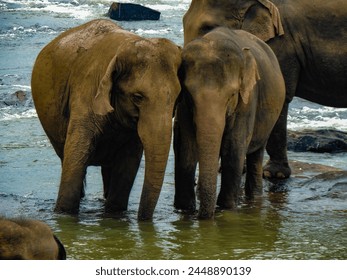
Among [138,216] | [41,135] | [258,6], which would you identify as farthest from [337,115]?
[138,216]

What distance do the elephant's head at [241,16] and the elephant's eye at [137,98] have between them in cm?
311

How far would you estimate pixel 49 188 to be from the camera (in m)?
13.6

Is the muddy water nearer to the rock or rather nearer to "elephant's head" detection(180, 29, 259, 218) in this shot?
"elephant's head" detection(180, 29, 259, 218)

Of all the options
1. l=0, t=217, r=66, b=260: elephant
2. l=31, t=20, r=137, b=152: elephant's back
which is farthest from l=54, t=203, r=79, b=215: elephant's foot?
l=0, t=217, r=66, b=260: elephant

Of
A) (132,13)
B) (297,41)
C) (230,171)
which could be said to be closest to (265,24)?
(297,41)

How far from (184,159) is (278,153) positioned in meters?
2.77

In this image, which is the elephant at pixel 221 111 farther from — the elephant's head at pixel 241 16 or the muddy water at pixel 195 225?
the elephant's head at pixel 241 16

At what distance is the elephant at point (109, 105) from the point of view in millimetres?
10766

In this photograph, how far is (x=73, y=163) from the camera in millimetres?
11484

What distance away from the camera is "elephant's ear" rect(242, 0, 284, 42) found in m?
14.0

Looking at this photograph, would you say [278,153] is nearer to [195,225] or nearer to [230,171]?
[230,171]

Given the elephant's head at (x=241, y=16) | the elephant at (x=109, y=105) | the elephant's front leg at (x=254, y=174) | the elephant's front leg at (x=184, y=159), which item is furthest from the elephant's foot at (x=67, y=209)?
the elephant's head at (x=241, y=16)
